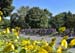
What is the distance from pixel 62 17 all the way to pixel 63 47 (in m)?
49.1

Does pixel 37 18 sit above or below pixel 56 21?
above

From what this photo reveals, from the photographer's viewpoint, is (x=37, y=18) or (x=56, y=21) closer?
(x=37, y=18)

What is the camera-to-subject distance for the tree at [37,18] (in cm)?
4366

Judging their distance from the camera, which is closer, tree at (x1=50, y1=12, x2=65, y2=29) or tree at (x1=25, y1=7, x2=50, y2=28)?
tree at (x1=25, y1=7, x2=50, y2=28)

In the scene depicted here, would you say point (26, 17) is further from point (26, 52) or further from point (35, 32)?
point (26, 52)

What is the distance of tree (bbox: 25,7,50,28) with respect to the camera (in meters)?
43.7

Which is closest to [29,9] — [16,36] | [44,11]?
[44,11]

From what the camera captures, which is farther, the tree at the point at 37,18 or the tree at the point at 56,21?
the tree at the point at 56,21

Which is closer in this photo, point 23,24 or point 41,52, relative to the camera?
point 41,52

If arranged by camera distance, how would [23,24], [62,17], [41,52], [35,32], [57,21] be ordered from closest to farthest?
[41,52], [35,32], [23,24], [57,21], [62,17]

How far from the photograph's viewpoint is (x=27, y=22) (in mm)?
44844

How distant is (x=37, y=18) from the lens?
43844mm

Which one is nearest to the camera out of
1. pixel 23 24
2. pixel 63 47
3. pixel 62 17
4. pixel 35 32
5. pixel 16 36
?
pixel 63 47

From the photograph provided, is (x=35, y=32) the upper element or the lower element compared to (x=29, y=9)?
lower
